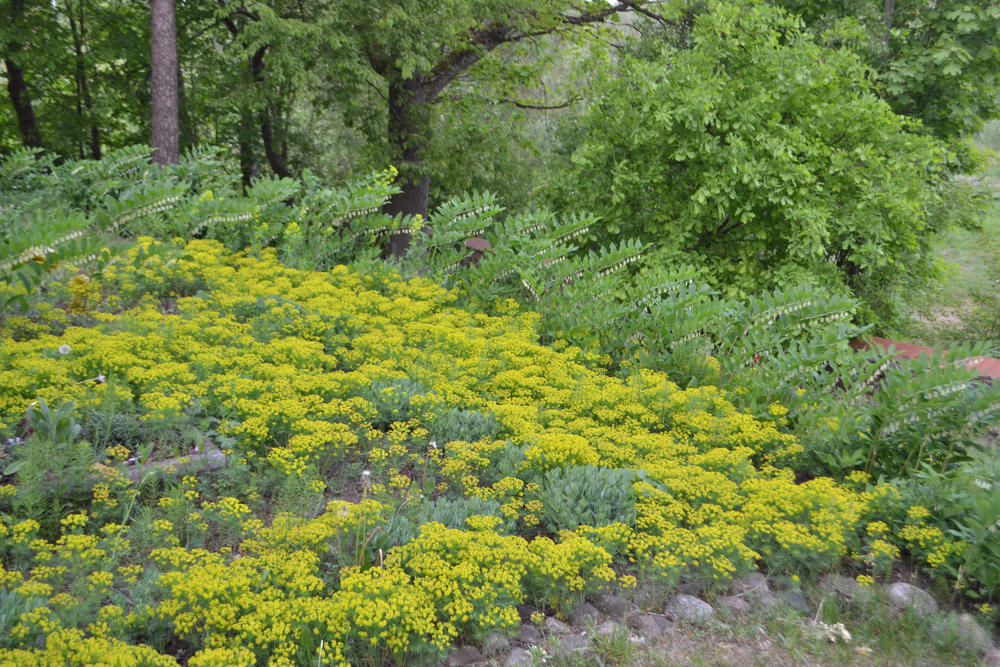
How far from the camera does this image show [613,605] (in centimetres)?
311

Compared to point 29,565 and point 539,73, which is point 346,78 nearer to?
point 539,73

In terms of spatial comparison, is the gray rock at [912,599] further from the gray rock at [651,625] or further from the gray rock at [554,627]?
the gray rock at [554,627]

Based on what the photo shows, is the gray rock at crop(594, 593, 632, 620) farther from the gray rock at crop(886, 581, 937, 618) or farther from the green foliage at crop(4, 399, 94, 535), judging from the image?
the green foliage at crop(4, 399, 94, 535)

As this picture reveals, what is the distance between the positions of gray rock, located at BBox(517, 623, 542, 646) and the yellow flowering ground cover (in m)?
0.14

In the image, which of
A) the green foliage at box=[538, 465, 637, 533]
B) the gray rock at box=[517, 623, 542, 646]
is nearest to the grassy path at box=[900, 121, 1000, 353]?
the green foliage at box=[538, 465, 637, 533]

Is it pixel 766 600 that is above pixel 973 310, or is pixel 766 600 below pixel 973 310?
above

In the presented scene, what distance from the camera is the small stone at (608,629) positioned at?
2858 mm

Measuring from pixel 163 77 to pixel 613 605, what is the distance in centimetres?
877

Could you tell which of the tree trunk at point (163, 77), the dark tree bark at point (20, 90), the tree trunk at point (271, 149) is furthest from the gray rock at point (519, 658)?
the tree trunk at point (271, 149)

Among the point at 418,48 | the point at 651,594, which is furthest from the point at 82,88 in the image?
the point at 651,594

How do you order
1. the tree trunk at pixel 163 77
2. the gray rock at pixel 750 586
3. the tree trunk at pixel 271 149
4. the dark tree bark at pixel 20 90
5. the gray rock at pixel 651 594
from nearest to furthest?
the gray rock at pixel 651 594 < the gray rock at pixel 750 586 < the tree trunk at pixel 163 77 < the dark tree bark at pixel 20 90 < the tree trunk at pixel 271 149

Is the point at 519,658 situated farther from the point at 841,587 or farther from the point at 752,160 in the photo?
the point at 752,160

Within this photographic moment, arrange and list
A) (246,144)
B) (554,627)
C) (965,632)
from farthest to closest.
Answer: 1. (246,144)
2. (965,632)
3. (554,627)

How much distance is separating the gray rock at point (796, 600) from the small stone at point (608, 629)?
833 mm
